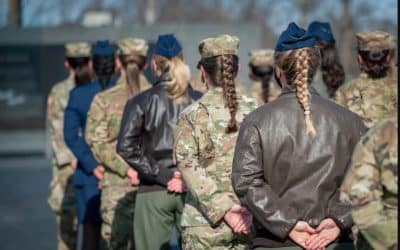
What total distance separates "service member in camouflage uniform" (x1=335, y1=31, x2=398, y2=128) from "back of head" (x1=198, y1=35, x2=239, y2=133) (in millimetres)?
1470

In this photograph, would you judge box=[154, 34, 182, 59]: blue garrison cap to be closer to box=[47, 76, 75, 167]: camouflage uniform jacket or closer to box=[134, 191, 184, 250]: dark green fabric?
box=[134, 191, 184, 250]: dark green fabric

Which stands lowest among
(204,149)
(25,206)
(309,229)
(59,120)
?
(25,206)

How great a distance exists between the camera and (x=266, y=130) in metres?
4.69

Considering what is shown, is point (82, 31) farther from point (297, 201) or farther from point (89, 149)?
point (297, 201)

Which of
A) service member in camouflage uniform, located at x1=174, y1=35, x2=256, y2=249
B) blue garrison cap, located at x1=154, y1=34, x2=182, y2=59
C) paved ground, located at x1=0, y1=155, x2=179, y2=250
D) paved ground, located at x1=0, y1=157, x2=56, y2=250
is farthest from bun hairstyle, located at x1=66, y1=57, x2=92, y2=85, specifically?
service member in camouflage uniform, located at x1=174, y1=35, x2=256, y2=249

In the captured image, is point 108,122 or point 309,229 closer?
point 309,229

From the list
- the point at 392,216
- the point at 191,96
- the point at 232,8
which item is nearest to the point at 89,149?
the point at 191,96

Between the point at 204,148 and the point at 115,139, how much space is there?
8.24 feet

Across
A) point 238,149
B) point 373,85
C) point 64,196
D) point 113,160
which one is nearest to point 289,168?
point 238,149

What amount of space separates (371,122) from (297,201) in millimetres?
2321

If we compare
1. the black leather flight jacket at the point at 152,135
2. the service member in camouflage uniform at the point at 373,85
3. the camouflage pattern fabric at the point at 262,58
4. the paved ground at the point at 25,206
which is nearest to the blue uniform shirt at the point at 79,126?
the paved ground at the point at 25,206

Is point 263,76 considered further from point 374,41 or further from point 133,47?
point 374,41

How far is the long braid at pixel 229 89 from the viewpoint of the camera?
566 cm

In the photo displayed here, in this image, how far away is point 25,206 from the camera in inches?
544
